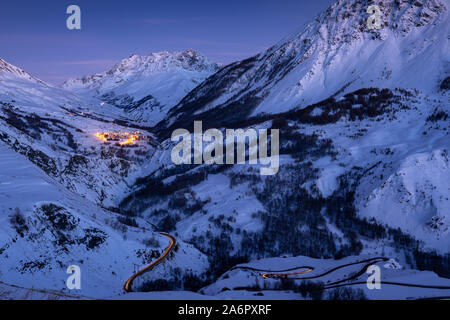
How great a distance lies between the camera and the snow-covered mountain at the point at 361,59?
147 metres

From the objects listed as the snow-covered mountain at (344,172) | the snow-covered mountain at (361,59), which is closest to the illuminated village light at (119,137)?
the snow-covered mountain at (344,172)

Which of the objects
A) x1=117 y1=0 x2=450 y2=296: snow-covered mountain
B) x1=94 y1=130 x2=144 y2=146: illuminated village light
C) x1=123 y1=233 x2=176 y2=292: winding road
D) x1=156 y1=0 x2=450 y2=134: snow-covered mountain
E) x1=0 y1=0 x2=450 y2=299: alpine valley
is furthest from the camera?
x1=94 y1=130 x2=144 y2=146: illuminated village light

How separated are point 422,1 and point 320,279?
179 m

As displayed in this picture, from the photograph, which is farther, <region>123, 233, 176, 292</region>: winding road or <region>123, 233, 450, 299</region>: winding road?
<region>123, 233, 176, 292</region>: winding road

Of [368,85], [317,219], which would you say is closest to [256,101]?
[368,85]

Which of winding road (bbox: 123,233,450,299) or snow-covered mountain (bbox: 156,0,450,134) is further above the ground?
snow-covered mountain (bbox: 156,0,450,134)

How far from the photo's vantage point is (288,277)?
45219 mm

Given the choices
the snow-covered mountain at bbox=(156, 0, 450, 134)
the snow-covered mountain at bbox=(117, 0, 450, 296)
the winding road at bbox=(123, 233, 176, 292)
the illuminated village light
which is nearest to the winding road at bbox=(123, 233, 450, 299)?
the winding road at bbox=(123, 233, 176, 292)

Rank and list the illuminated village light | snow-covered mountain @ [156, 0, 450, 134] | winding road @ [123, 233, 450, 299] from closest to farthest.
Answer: winding road @ [123, 233, 450, 299] → snow-covered mountain @ [156, 0, 450, 134] → the illuminated village light

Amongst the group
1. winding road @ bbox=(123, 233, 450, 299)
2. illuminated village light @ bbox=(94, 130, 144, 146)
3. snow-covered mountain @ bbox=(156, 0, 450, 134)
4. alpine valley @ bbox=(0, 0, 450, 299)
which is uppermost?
snow-covered mountain @ bbox=(156, 0, 450, 134)

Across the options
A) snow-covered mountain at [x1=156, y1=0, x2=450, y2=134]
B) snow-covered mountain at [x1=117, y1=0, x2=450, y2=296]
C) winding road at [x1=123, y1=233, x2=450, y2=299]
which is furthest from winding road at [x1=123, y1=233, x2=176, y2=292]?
snow-covered mountain at [x1=156, y1=0, x2=450, y2=134]

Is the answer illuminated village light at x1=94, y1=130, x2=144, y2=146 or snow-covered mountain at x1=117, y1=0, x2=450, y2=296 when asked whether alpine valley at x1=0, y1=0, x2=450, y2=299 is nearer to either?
snow-covered mountain at x1=117, y1=0, x2=450, y2=296

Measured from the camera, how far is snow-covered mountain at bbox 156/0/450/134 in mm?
147125

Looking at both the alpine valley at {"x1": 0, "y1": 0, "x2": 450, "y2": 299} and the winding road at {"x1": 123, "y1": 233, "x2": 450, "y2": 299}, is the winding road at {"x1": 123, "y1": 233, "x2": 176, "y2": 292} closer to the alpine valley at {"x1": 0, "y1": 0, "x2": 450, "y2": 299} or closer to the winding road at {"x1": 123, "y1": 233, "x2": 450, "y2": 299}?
the winding road at {"x1": 123, "y1": 233, "x2": 450, "y2": 299}
